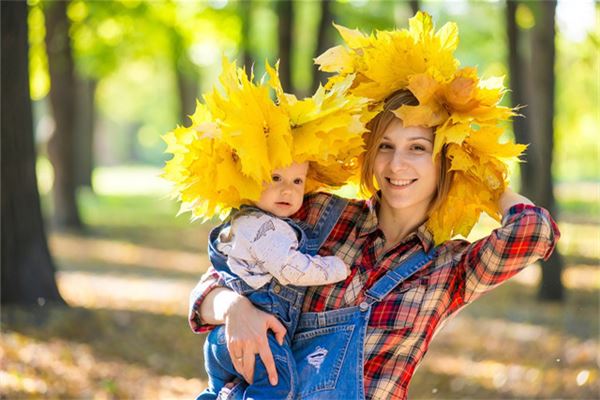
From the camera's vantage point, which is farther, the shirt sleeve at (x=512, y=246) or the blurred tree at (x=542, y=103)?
the blurred tree at (x=542, y=103)

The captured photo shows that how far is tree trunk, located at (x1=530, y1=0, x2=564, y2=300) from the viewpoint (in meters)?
11.1

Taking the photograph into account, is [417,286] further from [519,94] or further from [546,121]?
[519,94]

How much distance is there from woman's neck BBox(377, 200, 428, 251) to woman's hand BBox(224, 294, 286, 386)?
650 mm

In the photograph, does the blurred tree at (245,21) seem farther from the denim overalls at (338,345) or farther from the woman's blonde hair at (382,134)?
the denim overalls at (338,345)

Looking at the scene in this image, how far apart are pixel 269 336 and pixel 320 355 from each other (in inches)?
7.8

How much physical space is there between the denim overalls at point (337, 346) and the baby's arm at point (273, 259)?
0.14m

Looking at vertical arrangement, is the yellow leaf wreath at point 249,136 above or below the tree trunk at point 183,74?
below

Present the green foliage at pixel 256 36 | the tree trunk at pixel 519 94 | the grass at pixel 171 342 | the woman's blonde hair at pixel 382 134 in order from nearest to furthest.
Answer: the woman's blonde hair at pixel 382 134, the grass at pixel 171 342, the tree trunk at pixel 519 94, the green foliage at pixel 256 36

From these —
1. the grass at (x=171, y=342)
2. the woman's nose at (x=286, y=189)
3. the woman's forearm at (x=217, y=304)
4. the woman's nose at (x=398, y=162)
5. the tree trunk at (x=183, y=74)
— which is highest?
the tree trunk at (x=183, y=74)

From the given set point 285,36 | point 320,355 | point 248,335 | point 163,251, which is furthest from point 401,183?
point 163,251

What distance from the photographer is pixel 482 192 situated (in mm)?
3561

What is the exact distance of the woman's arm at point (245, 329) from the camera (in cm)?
Result: 315

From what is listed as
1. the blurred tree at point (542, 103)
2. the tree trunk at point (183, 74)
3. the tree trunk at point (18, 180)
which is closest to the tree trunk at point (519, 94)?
the blurred tree at point (542, 103)

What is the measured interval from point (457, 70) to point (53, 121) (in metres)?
14.7
